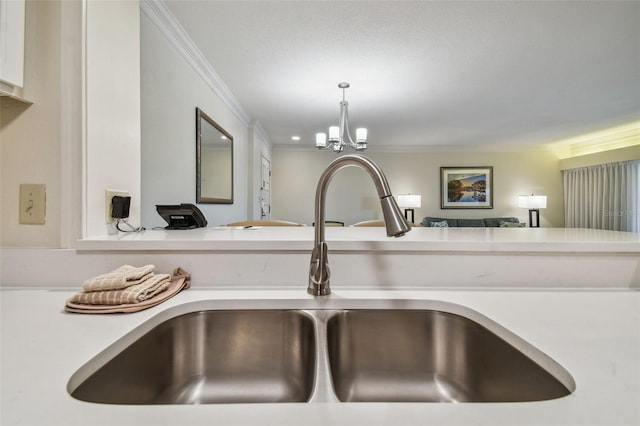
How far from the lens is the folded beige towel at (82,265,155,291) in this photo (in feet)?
2.19

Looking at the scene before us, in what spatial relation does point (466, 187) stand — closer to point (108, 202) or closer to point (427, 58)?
point (427, 58)

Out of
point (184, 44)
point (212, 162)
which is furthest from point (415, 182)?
point (184, 44)

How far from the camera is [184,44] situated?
2.22 metres

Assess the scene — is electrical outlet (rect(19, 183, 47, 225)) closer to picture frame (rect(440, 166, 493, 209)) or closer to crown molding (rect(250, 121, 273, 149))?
crown molding (rect(250, 121, 273, 149))

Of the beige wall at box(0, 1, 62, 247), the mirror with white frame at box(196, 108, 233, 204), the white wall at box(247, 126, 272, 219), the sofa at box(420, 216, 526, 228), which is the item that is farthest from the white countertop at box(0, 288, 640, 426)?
the sofa at box(420, 216, 526, 228)

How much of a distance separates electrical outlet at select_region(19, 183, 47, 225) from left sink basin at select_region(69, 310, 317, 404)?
55cm

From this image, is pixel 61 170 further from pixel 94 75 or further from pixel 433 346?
pixel 433 346

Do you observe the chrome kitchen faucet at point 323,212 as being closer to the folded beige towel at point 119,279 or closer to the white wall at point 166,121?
the folded beige towel at point 119,279

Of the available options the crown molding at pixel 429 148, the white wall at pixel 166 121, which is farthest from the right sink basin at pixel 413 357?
the crown molding at pixel 429 148

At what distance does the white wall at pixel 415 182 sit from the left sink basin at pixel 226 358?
17.1 feet

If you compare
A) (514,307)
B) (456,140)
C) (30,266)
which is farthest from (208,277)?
(456,140)

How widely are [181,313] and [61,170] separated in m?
0.56

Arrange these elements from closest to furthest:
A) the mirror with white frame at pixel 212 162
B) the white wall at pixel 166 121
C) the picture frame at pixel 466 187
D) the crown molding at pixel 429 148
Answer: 1. the white wall at pixel 166 121
2. the mirror with white frame at pixel 212 162
3. the crown molding at pixel 429 148
4. the picture frame at pixel 466 187

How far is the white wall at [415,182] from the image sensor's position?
596 centimetres
